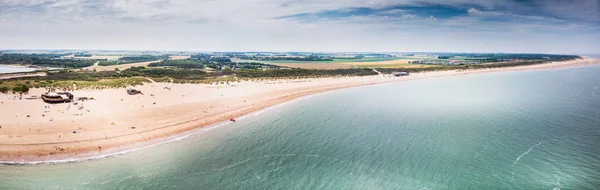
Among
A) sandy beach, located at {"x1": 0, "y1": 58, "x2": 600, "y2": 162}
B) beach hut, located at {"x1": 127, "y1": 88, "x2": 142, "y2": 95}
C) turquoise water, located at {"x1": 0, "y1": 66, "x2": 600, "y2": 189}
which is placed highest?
beach hut, located at {"x1": 127, "y1": 88, "x2": 142, "y2": 95}

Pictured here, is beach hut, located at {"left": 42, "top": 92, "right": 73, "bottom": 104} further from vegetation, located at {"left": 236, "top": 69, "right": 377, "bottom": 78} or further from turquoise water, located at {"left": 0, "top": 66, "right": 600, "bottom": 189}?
vegetation, located at {"left": 236, "top": 69, "right": 377, "bottom": 78}

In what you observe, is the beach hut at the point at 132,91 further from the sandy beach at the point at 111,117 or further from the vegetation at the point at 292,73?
the vegetation at the point at 292,73

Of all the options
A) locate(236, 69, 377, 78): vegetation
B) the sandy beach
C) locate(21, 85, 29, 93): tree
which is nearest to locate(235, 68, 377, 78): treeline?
locate(236, 69, 377, 78): vegetation

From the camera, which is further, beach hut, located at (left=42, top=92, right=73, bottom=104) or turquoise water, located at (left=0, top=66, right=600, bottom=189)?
beach hut, located at (left=42, top=92, right=73, bottom=104)

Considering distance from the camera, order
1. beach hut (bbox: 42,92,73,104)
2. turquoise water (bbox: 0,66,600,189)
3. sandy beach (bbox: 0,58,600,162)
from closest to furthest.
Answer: turquoise water (bbox: 0,66,600,189)
sandy beach (bbox: 0,58,600,162)
beach hut (bbox: 42,92,73,104)

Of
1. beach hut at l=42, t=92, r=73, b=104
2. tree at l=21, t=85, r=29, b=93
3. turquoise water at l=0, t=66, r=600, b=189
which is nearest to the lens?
turquoise water at l=0, t=66, r=600, b=189

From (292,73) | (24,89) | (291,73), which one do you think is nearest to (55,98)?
(24,89)
